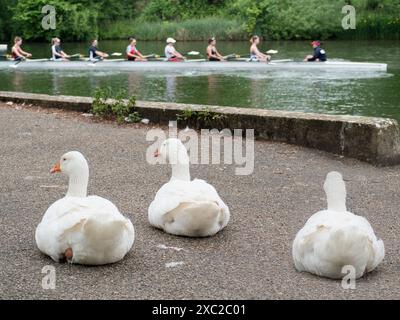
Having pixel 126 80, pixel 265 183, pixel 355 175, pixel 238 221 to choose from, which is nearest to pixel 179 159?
pixel 238 221

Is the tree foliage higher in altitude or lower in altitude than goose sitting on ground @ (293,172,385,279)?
lower

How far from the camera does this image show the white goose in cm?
570

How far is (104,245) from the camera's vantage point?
16.4 feet

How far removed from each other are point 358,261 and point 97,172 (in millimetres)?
4219

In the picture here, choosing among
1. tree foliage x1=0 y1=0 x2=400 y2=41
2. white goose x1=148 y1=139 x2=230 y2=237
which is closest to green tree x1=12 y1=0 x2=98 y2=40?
tree foliage x1=0 y1=0 x2=400 y2=41

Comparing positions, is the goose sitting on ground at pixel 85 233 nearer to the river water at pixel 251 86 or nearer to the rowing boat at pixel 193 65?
the river water at pixel 251 86

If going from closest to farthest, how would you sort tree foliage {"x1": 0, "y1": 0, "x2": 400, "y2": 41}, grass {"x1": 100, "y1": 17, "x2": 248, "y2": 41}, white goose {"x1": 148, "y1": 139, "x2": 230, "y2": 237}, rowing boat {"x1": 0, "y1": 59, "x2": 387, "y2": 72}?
white goose {"x1": 148, "y1": 139, "x2": 230, "y2": 237} < rowing boat {"x1": 0, "y1": 59, "x2": 387, "y2": 72} < tree foliage {"x1": 0, "y1": 0, "x2": 400, "y2": 41} < grass {"x1": 100, "y1": 17, "x2": 248, "y2": 41}

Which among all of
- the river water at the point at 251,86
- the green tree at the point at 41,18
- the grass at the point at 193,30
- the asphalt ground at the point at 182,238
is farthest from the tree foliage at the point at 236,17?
the asphalt ground at the point at 182,238

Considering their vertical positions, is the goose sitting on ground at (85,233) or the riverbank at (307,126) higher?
the goose sitting on ground at (85,233)

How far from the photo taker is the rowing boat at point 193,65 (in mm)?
26828

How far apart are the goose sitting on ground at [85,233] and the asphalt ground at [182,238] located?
0.34 feet

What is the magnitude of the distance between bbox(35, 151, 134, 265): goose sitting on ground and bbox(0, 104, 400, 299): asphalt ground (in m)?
0.10

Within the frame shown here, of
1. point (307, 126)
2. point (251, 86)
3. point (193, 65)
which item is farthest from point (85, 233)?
point (193, 65)

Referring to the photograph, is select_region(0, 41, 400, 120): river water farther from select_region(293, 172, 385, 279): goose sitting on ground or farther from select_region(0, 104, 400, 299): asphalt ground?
select_region(293, 172, 385, 279): goose sitting on ground
